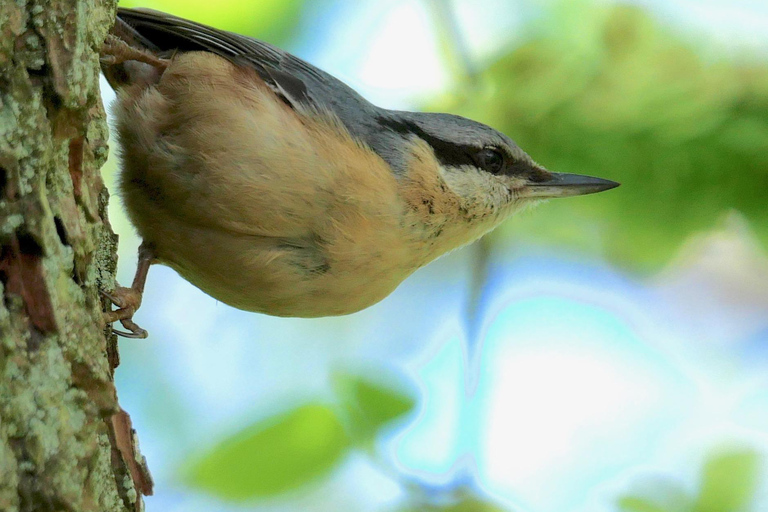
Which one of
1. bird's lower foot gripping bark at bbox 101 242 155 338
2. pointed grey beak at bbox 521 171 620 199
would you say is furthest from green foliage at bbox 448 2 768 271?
bird's lower foot gripping bark at bbox 101 242 155 338

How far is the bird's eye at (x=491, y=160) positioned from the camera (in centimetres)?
286

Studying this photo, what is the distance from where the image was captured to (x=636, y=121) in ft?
8.24

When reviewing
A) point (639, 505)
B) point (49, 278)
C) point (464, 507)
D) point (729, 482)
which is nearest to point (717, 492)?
point (729, 482)

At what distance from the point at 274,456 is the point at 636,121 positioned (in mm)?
→ 1631

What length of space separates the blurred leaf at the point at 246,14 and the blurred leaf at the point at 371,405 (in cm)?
148

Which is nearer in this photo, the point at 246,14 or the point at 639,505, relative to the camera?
the point at 639,505

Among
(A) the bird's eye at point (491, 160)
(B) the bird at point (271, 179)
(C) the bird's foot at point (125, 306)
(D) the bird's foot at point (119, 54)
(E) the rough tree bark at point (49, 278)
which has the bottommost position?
(E) the rough tree bark at point (49, 278)

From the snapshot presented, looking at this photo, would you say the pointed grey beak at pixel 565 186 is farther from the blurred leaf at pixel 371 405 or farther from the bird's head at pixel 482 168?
the blurred leaf at pixel 371 405

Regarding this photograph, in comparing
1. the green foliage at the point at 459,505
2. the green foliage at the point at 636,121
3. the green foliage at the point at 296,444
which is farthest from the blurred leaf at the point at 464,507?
the green foliage at the point at 636,121

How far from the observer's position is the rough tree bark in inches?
53.3

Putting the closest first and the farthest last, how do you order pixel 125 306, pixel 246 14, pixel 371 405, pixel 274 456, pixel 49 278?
pixel 49 278, pixel 125 306, pixel 274 456, pixel 371 405, pixel 246 14

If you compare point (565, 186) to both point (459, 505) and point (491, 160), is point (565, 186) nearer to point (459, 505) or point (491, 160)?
point (491, 160)

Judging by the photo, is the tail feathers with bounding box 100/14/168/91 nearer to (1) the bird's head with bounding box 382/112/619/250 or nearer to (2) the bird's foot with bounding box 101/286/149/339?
(2) the bird's foot with bounding box 101/286/149/339

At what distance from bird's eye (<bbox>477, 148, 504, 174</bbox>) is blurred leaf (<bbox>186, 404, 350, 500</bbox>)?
1088 mm
